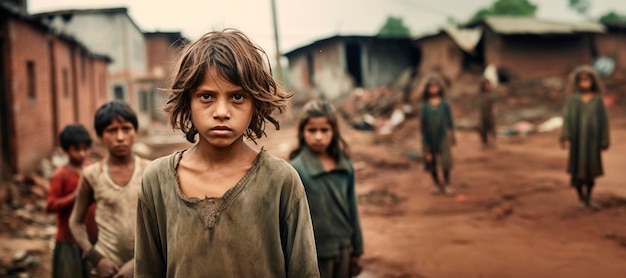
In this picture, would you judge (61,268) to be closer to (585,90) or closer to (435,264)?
Answer: (435,264)

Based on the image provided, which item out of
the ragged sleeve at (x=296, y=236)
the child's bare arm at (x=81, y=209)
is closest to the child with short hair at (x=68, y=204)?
the child's bare arm at (x=81, y=209)

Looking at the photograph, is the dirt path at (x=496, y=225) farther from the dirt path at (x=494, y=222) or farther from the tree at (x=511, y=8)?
the tree at (x=511, y=8)

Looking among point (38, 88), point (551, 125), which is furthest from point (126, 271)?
point (551, 125)

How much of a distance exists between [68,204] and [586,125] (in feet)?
19.1

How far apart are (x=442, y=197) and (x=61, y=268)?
6.16m

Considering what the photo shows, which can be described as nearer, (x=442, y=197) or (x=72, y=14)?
(x=442, y=197)

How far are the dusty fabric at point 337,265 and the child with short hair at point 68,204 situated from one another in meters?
1.33

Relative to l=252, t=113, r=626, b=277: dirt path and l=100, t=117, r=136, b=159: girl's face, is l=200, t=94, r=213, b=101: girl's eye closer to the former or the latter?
l=100, t=117, r=136, b=159: girl's face

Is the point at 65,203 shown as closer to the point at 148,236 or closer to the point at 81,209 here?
the point at 81,209

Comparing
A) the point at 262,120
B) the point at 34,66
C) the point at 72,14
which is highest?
the point at 72,14

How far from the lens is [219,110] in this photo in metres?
1.49

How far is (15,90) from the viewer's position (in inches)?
404

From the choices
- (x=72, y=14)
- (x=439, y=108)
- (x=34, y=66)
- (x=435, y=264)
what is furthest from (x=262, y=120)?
(x=72, y=14)

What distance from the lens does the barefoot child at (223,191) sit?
151 centimetres
